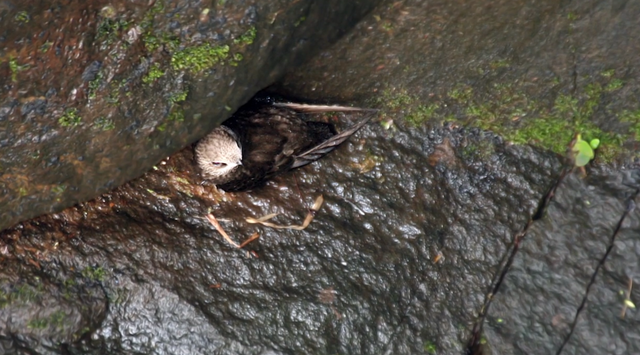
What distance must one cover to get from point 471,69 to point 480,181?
758mm

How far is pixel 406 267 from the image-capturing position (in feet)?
12.7

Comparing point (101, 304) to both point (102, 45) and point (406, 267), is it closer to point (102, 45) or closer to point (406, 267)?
point (102, 45)

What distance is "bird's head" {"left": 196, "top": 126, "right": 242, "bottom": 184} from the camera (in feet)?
12.6

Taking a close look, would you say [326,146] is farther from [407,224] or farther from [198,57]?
[198,57]

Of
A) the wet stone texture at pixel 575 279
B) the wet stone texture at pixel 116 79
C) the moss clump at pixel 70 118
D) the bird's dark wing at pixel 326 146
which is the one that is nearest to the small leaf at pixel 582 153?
the wet stone texture at pixel 575 279

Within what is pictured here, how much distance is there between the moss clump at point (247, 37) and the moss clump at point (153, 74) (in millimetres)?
437

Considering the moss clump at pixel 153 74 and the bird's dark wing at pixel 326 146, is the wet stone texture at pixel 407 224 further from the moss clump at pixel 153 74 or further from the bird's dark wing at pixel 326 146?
the moss clump at pixel 153 74

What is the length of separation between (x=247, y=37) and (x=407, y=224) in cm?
163

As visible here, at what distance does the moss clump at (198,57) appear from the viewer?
3.18 m

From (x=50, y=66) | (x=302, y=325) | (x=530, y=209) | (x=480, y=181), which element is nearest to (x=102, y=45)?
→ (x=50, y=66)

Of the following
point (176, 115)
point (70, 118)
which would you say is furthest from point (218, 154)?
point (70, 118)

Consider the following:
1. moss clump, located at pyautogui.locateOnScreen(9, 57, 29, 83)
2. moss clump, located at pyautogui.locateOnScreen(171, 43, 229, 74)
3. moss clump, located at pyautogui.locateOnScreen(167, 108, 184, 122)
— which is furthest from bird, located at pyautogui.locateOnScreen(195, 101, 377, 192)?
moss clump, located at pyautogui.locateOnScreen(9, 57, 29, 83)

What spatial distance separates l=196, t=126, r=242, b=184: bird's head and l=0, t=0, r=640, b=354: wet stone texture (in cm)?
14

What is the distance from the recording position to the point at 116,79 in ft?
10.0
